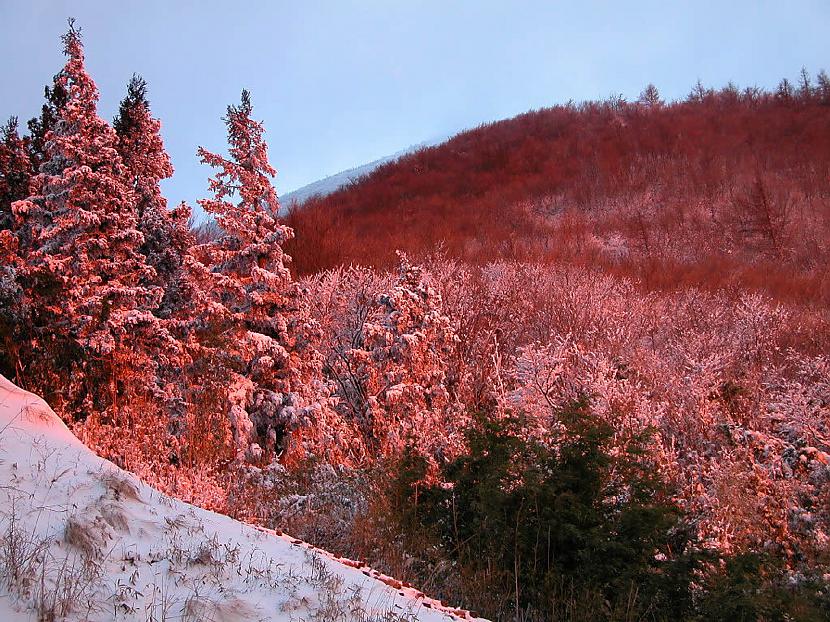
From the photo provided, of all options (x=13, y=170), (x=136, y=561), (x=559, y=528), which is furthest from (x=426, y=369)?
(x=13, y=170)

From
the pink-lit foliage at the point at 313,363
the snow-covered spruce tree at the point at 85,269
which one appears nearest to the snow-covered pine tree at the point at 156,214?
the pink-lit foliage at the point at 313,363

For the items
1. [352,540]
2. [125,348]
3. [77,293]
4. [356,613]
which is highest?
[77,293]

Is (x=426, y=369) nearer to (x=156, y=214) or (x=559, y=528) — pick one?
(x=559, y=528)

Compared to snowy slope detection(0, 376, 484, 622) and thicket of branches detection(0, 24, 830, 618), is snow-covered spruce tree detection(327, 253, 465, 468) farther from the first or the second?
snowy slope detection(0, 376, 484, 622)

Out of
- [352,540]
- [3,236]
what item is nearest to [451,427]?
[352,540]

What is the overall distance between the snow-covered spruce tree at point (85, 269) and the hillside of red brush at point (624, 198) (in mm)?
7261

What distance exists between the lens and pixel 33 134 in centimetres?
2009

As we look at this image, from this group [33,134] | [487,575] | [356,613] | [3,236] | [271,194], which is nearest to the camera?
[356,613]

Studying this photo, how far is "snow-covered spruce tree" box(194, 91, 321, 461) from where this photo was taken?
866 centimetres

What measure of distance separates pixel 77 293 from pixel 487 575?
326 inches

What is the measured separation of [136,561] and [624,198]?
26460mm

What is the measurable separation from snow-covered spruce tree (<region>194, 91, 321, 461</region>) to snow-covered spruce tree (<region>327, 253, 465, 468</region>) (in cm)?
106

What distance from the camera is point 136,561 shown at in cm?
298

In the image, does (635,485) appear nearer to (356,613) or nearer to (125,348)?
(356,613)
